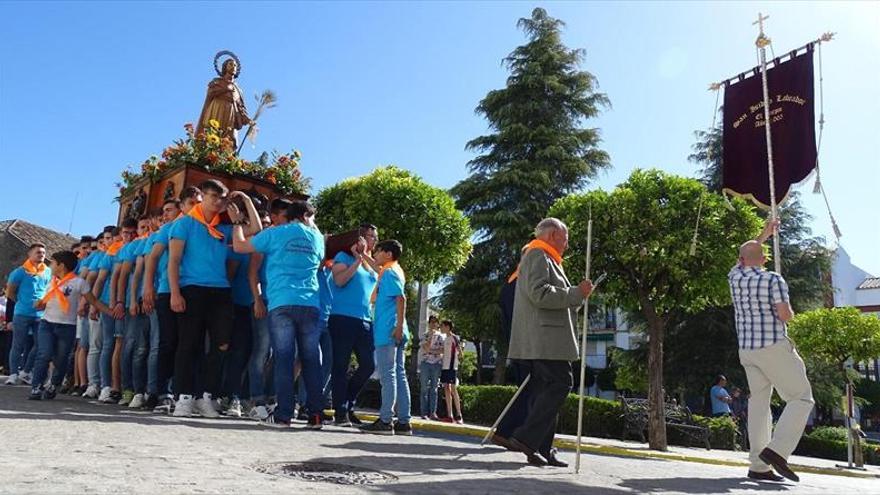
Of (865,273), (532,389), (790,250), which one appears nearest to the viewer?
(532,389)

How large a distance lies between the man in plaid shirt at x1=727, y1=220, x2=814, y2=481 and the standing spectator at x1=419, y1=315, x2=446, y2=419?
27.4ft

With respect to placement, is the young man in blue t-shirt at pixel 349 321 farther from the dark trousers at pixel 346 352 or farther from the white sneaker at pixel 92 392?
the white sneaker at pixel 92 392

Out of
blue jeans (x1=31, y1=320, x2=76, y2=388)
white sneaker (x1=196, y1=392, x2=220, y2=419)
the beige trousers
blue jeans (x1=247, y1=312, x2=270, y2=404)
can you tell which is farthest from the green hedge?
blue jeans (x1=31, y1=320, x2=76, y2=388)

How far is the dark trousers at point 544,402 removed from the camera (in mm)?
4965

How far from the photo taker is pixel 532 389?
521 cm

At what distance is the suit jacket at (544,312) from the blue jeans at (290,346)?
1880 mm

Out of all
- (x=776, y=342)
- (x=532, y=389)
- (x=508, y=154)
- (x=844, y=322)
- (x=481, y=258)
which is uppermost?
(x=508, y=154)

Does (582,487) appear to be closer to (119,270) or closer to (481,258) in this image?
(119,270)

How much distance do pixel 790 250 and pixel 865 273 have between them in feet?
106

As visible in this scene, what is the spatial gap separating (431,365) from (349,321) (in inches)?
269

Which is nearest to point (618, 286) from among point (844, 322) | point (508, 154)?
point (844, 322)

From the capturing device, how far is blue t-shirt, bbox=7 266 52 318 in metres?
9.59

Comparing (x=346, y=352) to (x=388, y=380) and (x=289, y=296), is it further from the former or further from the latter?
(x=289, y=296)

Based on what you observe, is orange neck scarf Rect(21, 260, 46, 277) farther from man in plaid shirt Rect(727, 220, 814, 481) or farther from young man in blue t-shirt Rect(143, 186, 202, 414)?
man in plaid shirt Rect(727, 220, 814, 481)
